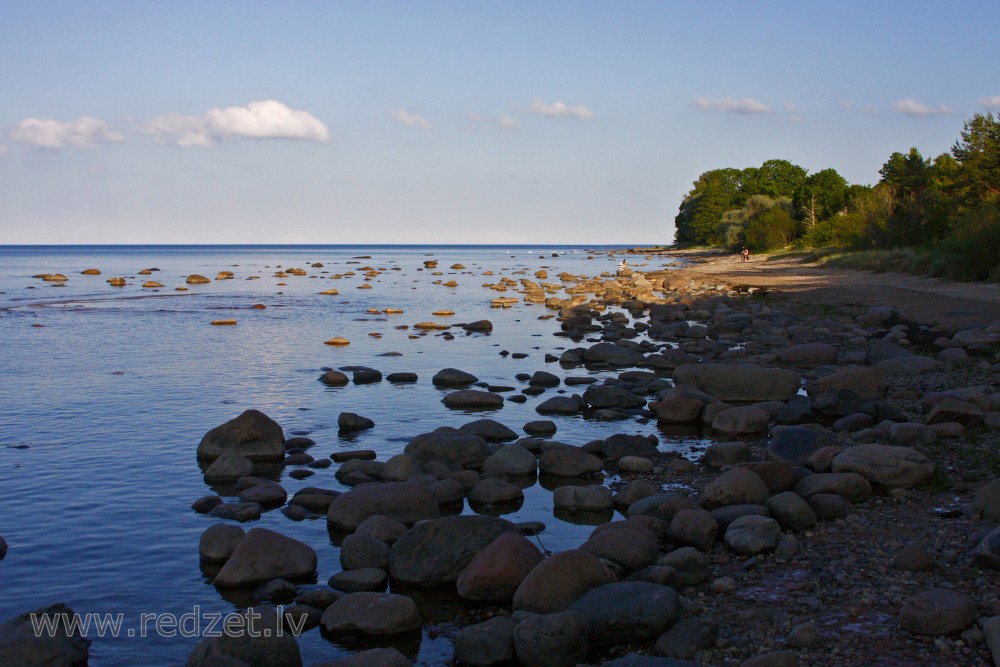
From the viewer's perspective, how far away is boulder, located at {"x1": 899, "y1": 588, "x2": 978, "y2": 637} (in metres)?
6.66

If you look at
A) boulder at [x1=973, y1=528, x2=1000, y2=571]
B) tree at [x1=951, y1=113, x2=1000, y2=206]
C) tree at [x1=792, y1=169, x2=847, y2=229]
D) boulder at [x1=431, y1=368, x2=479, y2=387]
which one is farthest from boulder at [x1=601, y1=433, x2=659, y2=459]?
tree at [x1=792, y1=169, x2=847, y2=229]

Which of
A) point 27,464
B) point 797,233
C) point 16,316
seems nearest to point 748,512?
point 27,464

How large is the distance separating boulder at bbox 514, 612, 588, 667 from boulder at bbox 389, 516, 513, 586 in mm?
1842

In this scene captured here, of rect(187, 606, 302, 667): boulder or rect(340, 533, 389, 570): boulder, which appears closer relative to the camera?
rect(187, 606, 302, 667): boulder

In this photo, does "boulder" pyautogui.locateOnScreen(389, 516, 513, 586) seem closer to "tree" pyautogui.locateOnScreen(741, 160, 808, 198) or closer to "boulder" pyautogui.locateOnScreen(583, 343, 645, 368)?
"boulder" pyautogui.locateOnScreen(583, 343, 645, 368)

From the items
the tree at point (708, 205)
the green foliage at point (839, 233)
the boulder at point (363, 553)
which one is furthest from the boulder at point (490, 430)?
the tree at point (708, 205)

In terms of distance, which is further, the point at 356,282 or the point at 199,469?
the point at 356,282

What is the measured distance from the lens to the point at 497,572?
817 cm

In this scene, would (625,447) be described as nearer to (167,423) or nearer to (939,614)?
(939,614)

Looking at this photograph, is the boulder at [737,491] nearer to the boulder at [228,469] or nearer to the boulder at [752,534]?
the boulder at [752,534]

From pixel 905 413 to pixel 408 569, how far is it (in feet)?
32.6

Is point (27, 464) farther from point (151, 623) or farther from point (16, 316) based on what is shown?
point (16, 316)

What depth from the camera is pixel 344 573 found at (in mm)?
8688

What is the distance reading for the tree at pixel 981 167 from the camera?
4925cm
